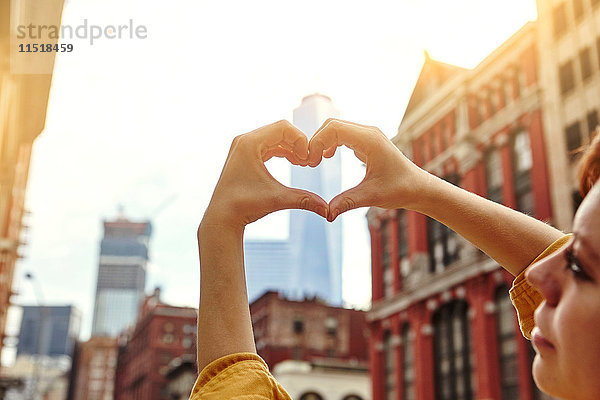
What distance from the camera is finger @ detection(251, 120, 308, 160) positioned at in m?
1.47

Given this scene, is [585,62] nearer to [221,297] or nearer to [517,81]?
[517,81]

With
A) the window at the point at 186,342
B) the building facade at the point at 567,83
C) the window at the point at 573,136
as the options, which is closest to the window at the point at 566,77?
the building facade at the point at 567,83

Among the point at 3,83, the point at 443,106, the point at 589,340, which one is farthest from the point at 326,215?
the point at 443,106

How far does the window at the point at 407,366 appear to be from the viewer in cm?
3142

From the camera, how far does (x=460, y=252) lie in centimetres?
2850

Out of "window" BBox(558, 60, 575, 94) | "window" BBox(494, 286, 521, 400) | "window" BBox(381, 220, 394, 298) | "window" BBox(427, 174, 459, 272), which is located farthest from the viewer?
"window" BBox(381, 220, 394, 298)

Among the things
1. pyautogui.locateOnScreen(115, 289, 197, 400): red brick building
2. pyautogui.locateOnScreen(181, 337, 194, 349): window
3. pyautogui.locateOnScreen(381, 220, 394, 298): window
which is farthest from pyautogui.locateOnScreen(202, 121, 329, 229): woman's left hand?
pyautogui.locateOnScreen(181, 337, 194, 349): window

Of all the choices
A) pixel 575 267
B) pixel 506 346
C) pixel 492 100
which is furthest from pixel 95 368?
pixel 575 267

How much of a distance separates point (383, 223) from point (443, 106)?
8.21 m

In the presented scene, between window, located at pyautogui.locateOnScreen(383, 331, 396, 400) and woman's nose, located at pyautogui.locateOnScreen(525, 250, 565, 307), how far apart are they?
110ft

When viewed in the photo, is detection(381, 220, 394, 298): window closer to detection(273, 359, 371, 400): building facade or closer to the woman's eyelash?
detection(273, 359, 371, 400): building facade

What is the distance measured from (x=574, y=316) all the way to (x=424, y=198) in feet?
2.03

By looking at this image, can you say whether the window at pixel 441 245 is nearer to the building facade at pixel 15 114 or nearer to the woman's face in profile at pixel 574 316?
the building facade at pixel 15 114

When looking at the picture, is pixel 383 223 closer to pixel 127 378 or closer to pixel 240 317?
pixel 240 317
